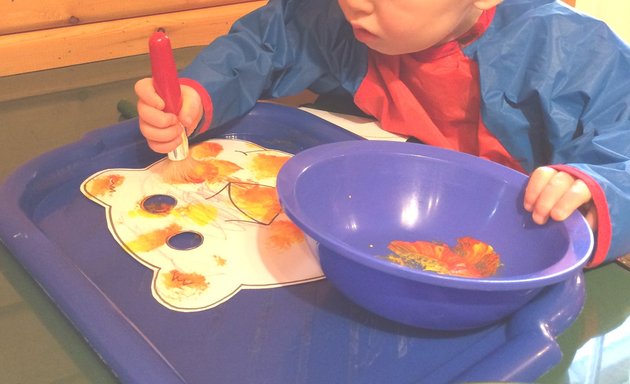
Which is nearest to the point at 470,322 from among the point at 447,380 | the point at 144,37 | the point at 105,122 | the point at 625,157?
the point at 447,380

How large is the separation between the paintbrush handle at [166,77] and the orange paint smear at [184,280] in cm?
14

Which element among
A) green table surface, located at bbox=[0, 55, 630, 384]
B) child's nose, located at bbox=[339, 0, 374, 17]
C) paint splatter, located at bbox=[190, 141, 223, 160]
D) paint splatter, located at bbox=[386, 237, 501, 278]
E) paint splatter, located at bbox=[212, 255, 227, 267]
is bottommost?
green table surface, located at bbox=[0, 55, 630, 384]

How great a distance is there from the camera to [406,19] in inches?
23.0

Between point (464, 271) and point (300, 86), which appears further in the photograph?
point (300, 86)

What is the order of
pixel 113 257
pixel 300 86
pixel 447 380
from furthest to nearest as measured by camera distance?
1. pixel 300 86
2. pixel 113 257
3. pixel 447 380

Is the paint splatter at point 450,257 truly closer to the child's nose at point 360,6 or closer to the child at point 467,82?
the child at point 467,82

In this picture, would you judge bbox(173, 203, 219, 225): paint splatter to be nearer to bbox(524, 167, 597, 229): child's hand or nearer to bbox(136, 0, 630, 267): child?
bbox(136, 0, 630, 267): child

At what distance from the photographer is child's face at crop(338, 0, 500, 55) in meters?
0.58

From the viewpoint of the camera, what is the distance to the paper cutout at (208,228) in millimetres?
510

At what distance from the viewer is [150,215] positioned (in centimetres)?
58

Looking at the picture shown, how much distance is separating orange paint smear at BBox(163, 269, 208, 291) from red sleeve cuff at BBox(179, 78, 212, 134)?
20 cm

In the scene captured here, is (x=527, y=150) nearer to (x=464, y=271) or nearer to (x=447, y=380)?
(x=464, y=271)

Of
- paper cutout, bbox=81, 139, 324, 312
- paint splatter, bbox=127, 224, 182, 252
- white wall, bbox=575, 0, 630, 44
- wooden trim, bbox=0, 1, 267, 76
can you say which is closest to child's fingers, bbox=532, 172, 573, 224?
paper cutout, bbox=81, 139, 324, 312

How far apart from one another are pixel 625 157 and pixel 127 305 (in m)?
0.41
